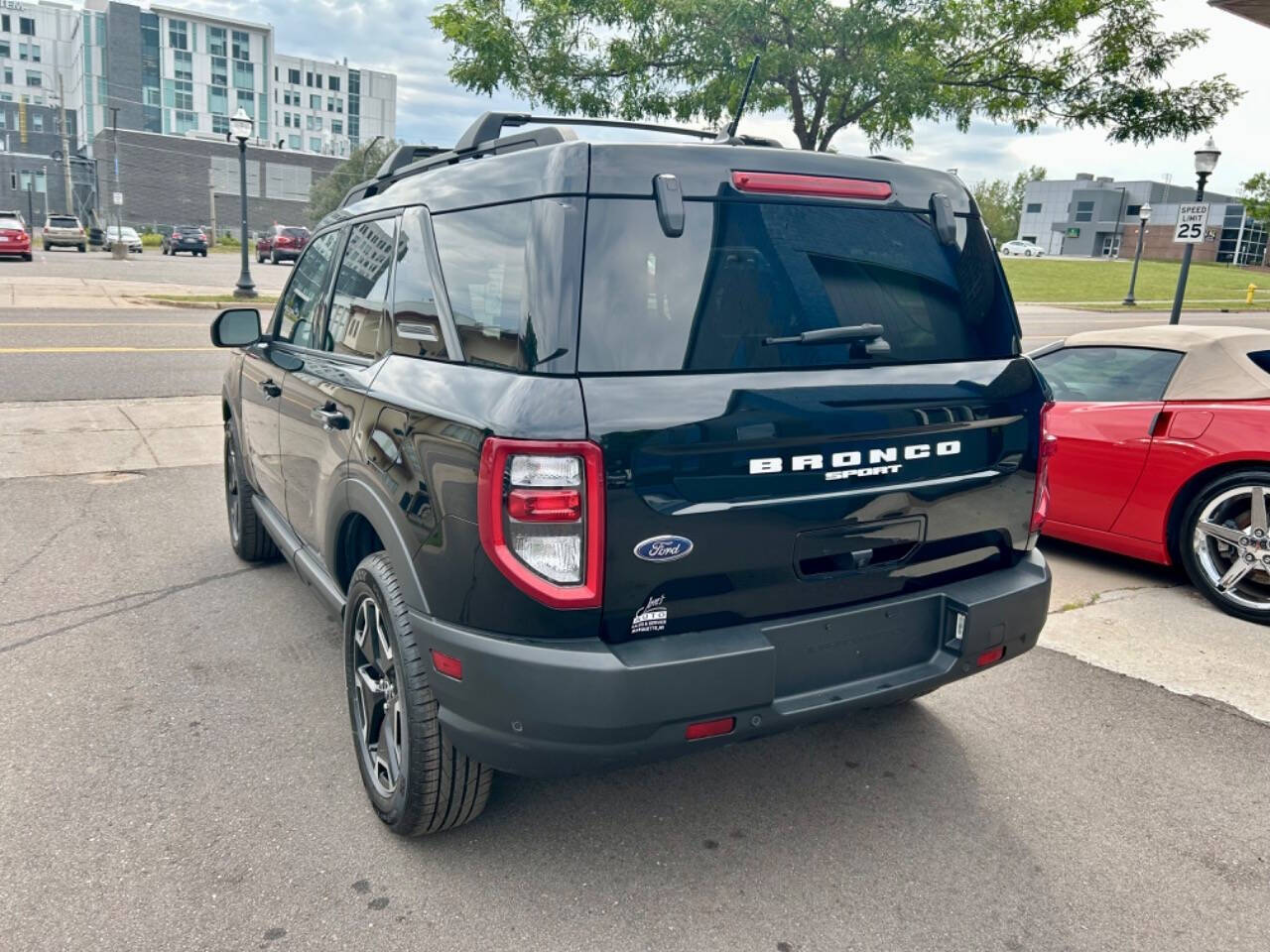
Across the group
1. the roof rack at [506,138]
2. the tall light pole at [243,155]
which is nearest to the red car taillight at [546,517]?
the roof rack at [506,138]

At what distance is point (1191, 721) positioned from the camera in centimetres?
384

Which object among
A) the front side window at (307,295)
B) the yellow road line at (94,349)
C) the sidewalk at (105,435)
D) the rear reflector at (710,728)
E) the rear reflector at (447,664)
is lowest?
the yellow road line at (94,349)

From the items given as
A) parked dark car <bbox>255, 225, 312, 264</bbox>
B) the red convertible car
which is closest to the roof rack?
the red convertible car

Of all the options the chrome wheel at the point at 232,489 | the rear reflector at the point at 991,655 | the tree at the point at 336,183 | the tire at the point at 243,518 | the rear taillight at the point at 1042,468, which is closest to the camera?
the rear reflector at the point at 991,655

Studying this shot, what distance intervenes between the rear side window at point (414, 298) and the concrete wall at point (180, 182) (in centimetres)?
9220

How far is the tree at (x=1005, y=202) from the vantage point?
103 metres

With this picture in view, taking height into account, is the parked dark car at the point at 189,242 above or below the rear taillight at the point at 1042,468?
below

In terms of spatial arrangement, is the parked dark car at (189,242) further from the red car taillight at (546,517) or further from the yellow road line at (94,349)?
the red car taillight at (546,517)

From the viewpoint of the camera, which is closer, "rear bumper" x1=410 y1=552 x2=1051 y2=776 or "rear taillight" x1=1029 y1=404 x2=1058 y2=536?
"rear bumper" x1=410 y1=552 x2=1051 y2=776

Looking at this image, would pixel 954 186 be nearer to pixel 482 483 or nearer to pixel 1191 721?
pixel 482 483

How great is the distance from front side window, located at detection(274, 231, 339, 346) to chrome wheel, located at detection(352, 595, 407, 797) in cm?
143

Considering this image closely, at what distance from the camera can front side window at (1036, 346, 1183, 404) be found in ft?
18.0

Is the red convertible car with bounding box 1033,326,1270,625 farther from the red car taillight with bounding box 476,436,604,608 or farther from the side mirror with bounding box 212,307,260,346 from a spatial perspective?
the side mirror with bounding box 212,307,260,346

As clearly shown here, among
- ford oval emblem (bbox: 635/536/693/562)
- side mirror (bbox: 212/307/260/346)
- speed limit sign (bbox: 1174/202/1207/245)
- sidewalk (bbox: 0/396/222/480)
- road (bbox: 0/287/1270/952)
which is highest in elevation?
speed limit sign (bbox: 1174/202/1207/245)
